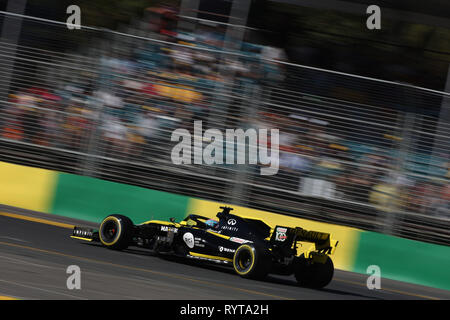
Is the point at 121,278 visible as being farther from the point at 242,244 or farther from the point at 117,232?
the point at 117,232

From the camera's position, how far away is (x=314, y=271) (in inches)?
354

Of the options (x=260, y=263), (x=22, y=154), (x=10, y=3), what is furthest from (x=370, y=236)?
(x=10, y=3)

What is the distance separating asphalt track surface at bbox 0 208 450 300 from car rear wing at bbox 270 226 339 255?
17.7 inches

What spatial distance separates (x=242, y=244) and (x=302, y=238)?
0.66m

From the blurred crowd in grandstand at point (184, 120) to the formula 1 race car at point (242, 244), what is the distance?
9.34 ft

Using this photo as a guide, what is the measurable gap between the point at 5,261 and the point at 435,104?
6656mm

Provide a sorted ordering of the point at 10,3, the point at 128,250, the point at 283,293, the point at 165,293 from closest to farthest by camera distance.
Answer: the point at 165,293 → the point at 283,293 → the point at 128,250 → the point at 10,3

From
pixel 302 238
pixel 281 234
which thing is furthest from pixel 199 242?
pixel 302 238

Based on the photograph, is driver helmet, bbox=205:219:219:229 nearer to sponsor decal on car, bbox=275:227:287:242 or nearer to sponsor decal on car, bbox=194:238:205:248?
sponsor decal on car, bbox=194:238:205:248

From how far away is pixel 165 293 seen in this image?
706 centimetres

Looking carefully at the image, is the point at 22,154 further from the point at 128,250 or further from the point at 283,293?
the point at 283,293

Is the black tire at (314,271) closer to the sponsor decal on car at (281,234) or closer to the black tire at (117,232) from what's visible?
the sponsor decal on car at (281,234)

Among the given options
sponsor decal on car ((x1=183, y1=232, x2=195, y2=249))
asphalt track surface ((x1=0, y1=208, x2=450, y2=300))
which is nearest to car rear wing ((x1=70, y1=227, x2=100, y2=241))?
asphalt track surface ((x1=0, y1=208, x2=450, y2=300))

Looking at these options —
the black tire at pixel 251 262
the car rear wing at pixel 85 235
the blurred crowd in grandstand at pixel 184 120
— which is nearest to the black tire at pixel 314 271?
the black tire at pixel 251 262
